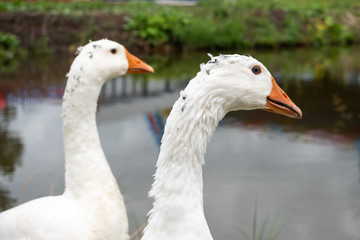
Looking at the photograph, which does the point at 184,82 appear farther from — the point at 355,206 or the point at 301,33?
the point at 301,33

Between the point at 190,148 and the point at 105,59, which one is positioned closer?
the point at 190,148

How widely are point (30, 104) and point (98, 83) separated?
5.77 metres

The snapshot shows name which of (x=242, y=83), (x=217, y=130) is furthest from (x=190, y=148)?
(x=217, y=130)

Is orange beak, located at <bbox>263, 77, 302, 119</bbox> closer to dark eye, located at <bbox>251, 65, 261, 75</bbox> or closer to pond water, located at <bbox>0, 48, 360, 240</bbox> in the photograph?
dark eye, located at <bbox>251, 65, 261, 75</bbox>

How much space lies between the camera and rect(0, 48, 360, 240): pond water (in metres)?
4.10

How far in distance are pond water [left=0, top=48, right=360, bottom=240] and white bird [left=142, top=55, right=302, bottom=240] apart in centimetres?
141

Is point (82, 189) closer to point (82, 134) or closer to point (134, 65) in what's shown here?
point (82, 134)

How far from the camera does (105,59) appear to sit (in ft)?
9.17

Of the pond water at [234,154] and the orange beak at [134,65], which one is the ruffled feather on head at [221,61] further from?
the pond water at [234,154]

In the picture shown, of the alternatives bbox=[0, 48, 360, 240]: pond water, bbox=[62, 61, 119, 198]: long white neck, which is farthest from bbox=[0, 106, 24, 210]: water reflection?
bbox=[62, 61, 119, 198]: long white neck

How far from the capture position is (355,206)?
425cm

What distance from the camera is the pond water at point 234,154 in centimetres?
410

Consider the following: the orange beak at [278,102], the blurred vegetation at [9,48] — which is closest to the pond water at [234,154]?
the orange beak at [278,102]

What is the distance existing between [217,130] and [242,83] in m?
5.05
